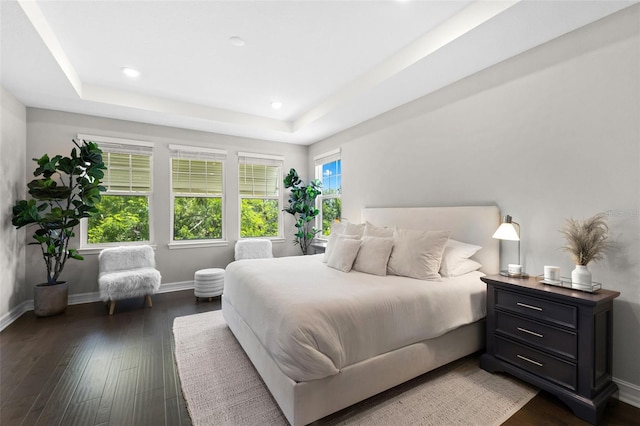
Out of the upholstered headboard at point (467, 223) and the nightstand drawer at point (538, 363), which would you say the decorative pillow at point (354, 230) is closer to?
the upholstered headboard at point (467, 223)

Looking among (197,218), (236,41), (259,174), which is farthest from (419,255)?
(197,218)

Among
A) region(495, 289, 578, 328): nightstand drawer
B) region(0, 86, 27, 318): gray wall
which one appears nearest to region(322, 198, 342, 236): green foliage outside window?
region(495, 289, 578, 328): nightstand drawer

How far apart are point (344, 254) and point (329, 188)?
2745mm

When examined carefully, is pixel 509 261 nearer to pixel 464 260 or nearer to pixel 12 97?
pixel 464 260

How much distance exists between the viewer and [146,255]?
13.7 feet

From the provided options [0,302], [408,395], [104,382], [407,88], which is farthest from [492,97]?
[0,302]

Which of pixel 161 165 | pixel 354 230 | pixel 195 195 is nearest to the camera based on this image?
pixel 354 230

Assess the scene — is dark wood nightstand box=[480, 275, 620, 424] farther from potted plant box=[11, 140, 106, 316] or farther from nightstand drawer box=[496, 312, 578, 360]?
potted plant box=[11, 140, 106, 316]

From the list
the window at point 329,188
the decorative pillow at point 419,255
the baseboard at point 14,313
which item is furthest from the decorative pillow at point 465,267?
the baseboard at point 14,313

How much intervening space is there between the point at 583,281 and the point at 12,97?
6.04m

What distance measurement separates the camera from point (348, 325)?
176 cm

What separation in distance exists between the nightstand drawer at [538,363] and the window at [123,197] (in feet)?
16.0

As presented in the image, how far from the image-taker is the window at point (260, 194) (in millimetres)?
5312

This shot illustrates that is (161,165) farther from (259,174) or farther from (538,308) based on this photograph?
(538,308)
